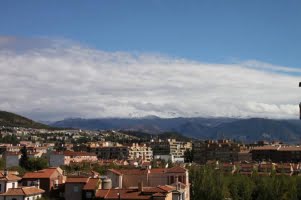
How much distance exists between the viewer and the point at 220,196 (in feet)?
224

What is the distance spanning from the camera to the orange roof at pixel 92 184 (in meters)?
53.9

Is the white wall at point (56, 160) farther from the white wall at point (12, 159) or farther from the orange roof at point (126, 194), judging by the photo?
the orange roof at point (126, 194)

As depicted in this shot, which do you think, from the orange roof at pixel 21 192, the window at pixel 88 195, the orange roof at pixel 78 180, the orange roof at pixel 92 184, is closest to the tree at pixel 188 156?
the orange roof at pixel 78 180

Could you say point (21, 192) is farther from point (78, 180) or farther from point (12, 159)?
point (12, 159)

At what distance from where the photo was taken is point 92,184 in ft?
180

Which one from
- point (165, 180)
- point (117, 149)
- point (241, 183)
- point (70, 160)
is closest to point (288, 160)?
point (117, 149)

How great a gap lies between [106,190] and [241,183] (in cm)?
2877

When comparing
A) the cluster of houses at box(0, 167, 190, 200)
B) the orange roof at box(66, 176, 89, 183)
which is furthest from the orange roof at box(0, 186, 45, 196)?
the orange roof at box(66, 176, 89, 183)

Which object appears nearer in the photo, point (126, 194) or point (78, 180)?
point (126, 194)

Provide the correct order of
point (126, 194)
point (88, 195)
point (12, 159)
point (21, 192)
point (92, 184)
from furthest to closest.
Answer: point (12, 159) < point (92, 184) < point (88, 195) < point (126, 194) < point (21, 192)

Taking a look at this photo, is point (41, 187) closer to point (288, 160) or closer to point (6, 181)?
point (6, 181)

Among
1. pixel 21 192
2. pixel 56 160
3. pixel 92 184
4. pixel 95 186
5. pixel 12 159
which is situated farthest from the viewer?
pixel 56 160

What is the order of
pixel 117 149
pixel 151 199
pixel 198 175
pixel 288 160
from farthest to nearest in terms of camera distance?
pixel 117 149
pixel 288 160
pixel 198 175
pixel 151 199

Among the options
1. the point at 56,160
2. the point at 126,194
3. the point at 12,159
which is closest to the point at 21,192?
the point at 126,194
